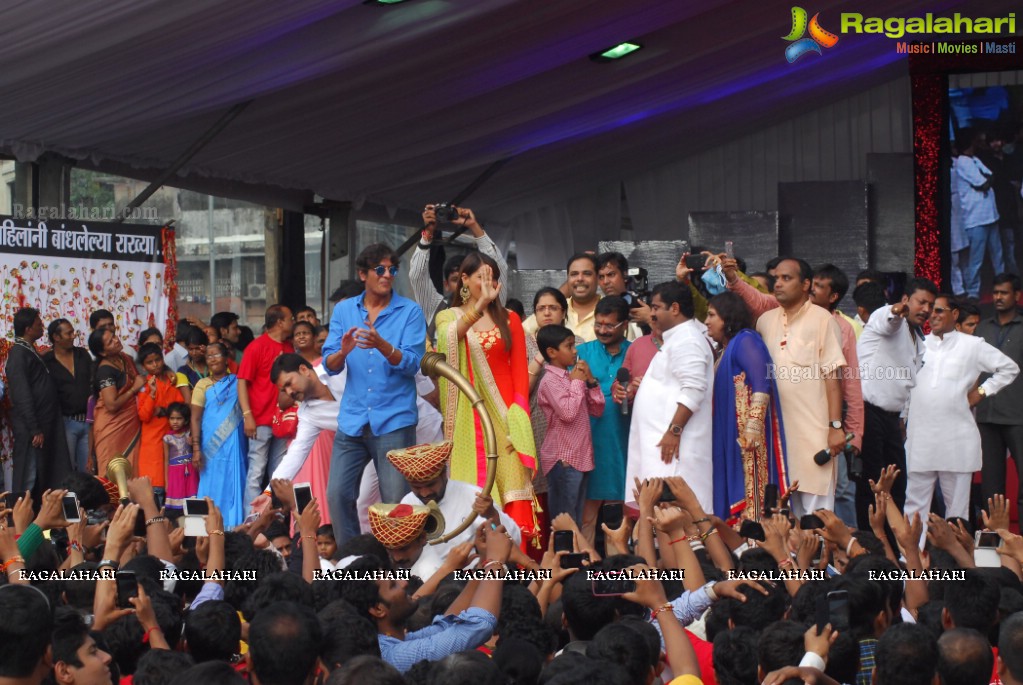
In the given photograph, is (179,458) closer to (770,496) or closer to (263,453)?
(263,453)

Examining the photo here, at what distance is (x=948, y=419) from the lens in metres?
7.18

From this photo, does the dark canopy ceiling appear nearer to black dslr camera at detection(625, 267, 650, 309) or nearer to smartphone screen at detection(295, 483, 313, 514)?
black dslr camera at detection(625, 267, 650, 309)

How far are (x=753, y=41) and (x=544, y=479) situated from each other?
4.78 m

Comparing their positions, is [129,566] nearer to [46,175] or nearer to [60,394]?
[60,394]

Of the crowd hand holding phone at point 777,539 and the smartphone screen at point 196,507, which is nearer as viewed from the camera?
the crowd hand holding phone at point 777,539

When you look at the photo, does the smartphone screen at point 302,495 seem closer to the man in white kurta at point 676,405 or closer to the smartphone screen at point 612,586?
the smartphone screen at point 612,586

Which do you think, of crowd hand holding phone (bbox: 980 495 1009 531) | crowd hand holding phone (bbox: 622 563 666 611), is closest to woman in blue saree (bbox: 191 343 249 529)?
crowd hand holding phone (bbox: 980 495 1009 531)

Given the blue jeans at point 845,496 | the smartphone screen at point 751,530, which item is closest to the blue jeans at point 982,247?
the blue jeans at point 845,496

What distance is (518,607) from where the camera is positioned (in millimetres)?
3535

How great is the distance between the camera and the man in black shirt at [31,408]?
7648 mm

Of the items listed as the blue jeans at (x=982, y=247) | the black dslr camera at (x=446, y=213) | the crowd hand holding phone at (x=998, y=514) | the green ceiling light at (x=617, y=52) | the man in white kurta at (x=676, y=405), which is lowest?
the crowd hand holding phone at (x=998, y=514)

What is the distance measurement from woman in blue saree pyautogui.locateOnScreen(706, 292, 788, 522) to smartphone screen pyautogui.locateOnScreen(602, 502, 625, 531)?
169 cm

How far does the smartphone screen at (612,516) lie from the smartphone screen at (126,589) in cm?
149

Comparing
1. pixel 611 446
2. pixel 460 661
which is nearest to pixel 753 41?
pixel 611 446
